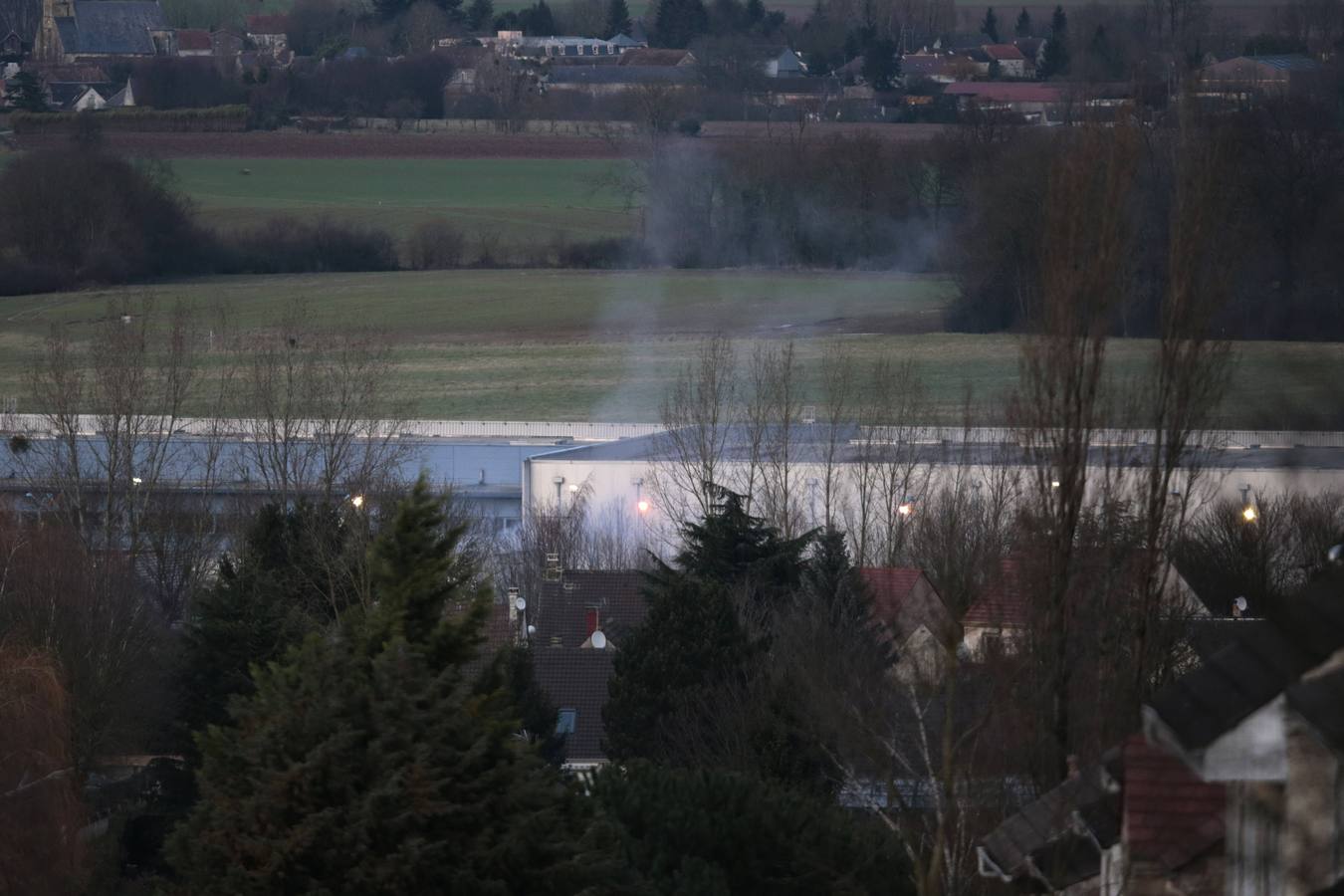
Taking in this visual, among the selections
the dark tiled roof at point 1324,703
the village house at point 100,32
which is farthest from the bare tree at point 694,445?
the village house at point 100,32

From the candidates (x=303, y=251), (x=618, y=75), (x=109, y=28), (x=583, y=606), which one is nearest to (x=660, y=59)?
(x=618, y=75)

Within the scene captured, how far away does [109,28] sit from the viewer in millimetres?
98812

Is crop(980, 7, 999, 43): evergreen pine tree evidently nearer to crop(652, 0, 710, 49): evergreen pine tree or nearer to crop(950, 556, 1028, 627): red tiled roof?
crop(652, 0, 710, 49): evergreen pine tree

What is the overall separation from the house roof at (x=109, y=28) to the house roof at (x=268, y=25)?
4.90 metres

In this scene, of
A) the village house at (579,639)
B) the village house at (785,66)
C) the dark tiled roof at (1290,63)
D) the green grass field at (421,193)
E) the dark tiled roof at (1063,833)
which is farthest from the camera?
the village house at (785,66)

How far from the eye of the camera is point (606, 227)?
59062 millimetres

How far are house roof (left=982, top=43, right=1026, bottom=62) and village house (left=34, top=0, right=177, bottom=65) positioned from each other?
4083 cm

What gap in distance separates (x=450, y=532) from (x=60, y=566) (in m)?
9.41

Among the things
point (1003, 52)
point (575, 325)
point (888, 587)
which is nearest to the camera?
point (888, 587)

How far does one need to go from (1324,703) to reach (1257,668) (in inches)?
4.6

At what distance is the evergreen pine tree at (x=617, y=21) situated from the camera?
342ft

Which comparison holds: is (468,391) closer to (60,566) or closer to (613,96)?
(60,566)

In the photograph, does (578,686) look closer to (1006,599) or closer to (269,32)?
(1006,599)

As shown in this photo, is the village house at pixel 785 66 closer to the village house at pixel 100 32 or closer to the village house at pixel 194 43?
the village house at pixel 194 43
